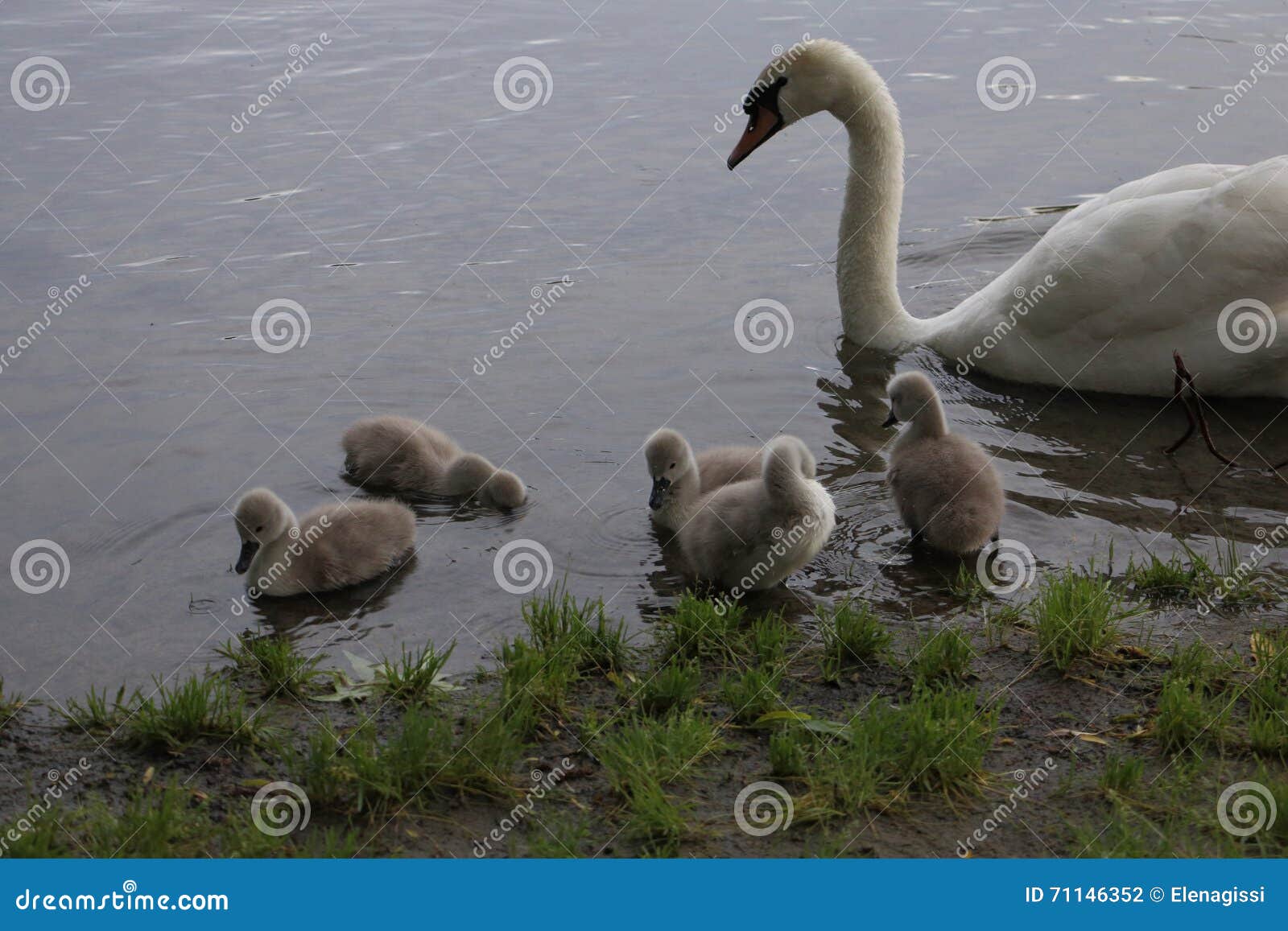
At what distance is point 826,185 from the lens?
34.7 ft

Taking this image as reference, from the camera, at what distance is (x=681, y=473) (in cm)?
569

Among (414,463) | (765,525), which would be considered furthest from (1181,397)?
(414,463)

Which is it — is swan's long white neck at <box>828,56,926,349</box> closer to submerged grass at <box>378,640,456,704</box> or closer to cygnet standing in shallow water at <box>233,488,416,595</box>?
cygnet standing in shallow water at <box>233,488,416,595</box>

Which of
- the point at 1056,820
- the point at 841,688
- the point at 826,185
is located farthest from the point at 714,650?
the point at 826,185

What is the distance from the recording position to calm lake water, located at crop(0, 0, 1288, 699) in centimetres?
567

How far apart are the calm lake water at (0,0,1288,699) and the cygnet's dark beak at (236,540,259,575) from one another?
0.41 feet

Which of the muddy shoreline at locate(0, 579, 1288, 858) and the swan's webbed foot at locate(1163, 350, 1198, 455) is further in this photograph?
the swan's webbed foot at locate(1163, 350, 1198, 455)

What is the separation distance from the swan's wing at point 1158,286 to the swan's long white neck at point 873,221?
2.77ft

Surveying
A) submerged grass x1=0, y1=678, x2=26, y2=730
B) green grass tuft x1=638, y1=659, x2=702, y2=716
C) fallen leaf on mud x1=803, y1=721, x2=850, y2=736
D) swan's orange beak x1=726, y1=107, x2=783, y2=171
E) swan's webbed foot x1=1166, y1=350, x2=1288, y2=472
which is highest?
swan's orange beak x1=726, y1=107, x2=783, y2=171

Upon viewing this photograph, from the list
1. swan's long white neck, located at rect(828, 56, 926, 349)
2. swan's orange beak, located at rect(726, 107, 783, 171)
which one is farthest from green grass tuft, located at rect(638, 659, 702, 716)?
swan's orange beak, located at rect(726, 107, 783, 171)

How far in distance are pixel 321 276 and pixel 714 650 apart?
534 centimetres

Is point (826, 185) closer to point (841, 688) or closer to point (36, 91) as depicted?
point (841, 688)

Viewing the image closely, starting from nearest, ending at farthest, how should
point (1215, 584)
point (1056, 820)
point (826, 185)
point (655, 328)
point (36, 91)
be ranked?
1. point (1056, 820)
2. point (1215, 584)
3. point (655, 328)
4. point (826, 185)
5. point (36, 91)

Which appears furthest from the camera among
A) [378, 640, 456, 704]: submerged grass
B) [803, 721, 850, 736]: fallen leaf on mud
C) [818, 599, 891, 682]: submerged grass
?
[818, 599, 891, 682]: submerged grass
